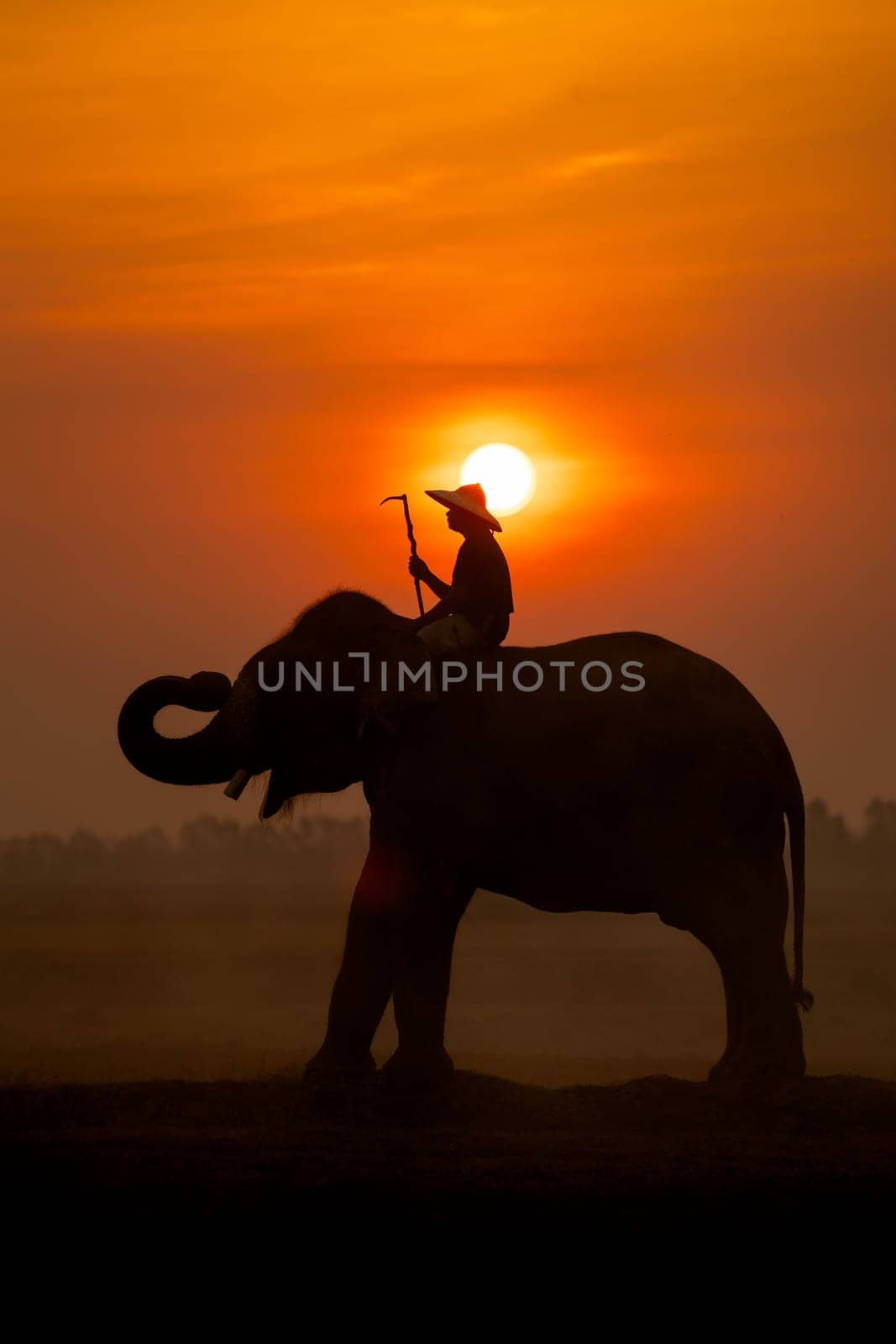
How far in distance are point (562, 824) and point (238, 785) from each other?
267 centimetres

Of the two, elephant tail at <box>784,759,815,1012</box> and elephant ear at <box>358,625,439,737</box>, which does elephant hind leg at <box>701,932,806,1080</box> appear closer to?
elephant tail at <box>784,759,815,1012</box>

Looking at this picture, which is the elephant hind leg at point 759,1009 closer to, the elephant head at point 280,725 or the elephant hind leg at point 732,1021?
the elephant hind leg at point 732,1021

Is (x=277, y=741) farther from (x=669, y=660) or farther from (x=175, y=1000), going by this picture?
(x=175, y=1000)

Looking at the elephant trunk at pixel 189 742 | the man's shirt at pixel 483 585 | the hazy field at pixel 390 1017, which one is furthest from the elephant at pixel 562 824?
the hazy field at pixel 390 1017

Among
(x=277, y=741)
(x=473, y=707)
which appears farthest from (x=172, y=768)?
(x=473, y=707)

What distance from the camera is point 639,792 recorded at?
828 inches

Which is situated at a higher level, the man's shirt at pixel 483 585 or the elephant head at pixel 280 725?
the man's shirt at pixel 483 585

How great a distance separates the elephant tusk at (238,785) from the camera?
71.5 ft

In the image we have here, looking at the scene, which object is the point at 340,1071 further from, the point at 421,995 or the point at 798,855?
the point at 798,855

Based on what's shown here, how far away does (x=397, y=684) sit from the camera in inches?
834

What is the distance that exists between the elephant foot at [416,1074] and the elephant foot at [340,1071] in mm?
232

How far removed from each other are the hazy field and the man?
4.68 metres

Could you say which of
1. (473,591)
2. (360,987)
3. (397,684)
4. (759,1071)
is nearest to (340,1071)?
(360,987)

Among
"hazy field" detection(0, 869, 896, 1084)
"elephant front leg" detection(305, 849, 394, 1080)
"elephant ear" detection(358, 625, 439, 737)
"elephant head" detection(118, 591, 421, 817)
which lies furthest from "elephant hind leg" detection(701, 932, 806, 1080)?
"hazy field" detection(0, 869, 896, 1084)
